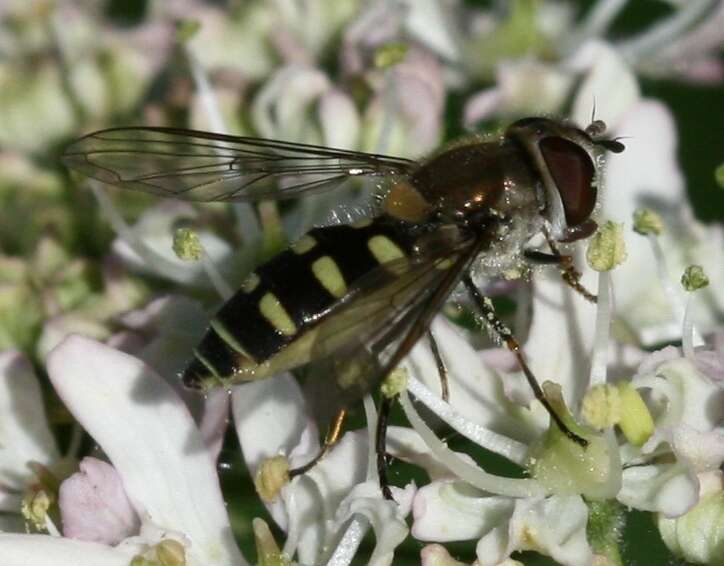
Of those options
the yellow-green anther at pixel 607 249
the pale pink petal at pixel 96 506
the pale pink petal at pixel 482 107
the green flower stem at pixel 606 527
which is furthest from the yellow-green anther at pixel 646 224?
the pale pink petal at pixel 96 506

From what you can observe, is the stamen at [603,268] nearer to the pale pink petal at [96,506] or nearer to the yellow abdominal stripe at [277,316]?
the yellow abdominal stripe at [277,316]

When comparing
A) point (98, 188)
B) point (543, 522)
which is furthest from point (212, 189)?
point (543, 522)

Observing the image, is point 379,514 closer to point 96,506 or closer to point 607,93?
point 96,506

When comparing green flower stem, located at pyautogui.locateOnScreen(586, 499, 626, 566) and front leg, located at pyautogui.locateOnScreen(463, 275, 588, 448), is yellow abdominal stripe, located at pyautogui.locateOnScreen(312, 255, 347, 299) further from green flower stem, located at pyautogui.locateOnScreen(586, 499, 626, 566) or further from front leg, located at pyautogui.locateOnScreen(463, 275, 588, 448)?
green flower stem, located at pyautogui.locateOnScreen(586, 499, 626, 566)

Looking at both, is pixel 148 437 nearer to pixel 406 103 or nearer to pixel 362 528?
pixel 362 528

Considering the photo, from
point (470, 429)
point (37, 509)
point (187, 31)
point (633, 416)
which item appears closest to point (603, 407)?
point (633, 416)

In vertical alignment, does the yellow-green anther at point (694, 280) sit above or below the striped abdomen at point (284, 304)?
below
